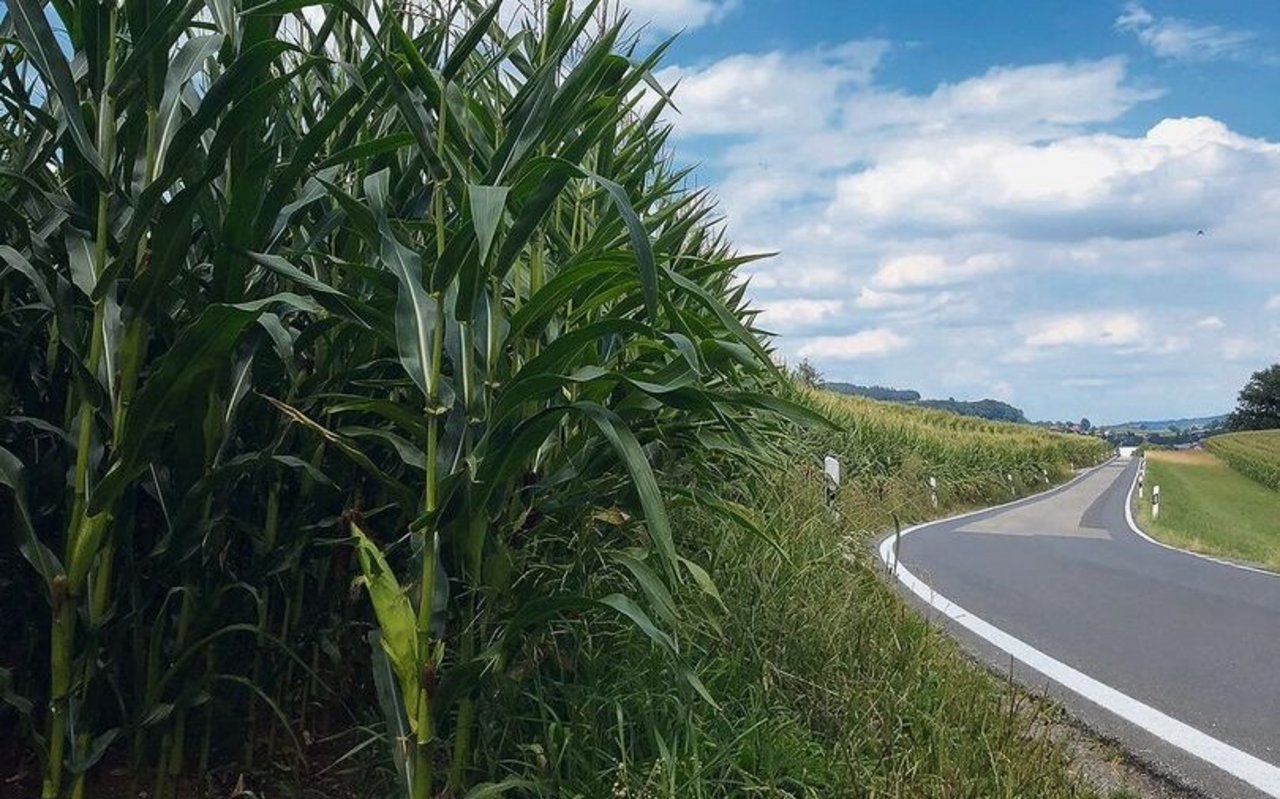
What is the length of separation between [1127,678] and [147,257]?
196 inches

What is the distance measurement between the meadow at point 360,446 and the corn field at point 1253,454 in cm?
4603

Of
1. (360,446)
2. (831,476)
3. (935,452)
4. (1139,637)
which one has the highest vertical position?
(360,446)

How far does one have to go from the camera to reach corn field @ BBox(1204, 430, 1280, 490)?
43.5 m

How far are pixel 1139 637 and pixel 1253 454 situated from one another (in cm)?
5428

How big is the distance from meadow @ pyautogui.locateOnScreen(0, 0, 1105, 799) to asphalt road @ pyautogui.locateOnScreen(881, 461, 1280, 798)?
53.9 inches

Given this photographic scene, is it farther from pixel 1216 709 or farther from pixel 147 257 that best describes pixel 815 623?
pixel 1216 709

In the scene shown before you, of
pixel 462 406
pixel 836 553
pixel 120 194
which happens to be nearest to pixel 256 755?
pixel 462 406

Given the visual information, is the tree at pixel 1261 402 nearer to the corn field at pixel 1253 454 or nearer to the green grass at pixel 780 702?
the corn field at pixel 1253 454

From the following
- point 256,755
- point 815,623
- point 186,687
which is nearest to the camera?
point 186,687

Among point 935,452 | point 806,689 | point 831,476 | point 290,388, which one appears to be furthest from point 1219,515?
point 290,388

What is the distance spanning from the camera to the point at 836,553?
3.96 meters

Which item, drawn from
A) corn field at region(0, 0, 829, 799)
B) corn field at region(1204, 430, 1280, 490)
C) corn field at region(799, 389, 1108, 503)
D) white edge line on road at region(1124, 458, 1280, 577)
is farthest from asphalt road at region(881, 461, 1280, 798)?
corn field at region(1204, 430, 1280, 490)

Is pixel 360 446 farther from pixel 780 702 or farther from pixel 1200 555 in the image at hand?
pixel 1200 555

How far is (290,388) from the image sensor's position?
89.2 inches
